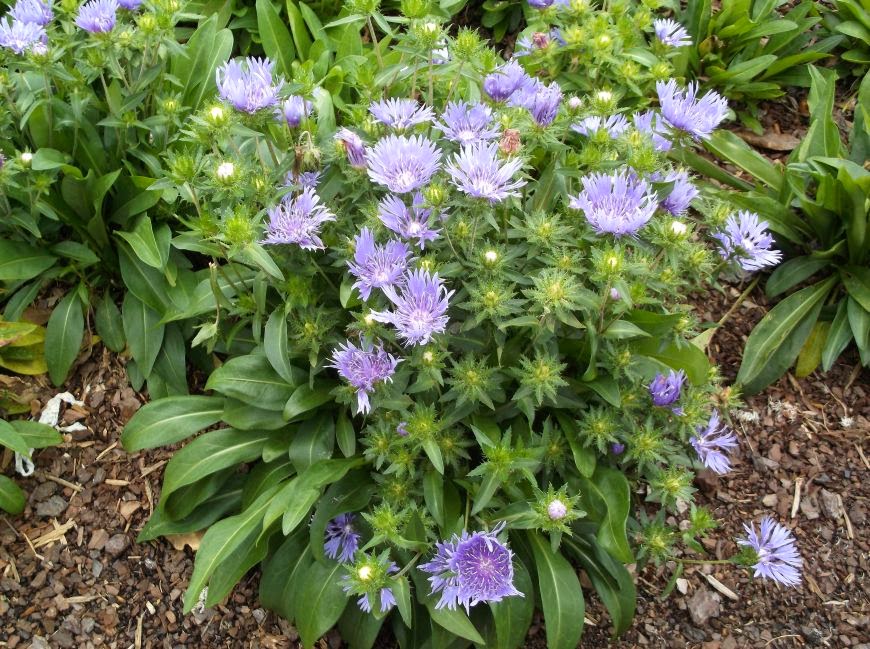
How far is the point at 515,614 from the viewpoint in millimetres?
2988

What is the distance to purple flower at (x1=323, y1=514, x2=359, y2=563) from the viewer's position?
10.1 feet

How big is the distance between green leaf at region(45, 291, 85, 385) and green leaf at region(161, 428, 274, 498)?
868 millimetres

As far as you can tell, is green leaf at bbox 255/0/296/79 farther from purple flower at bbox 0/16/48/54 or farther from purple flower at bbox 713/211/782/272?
purple flower at bbox 713/211/782/272

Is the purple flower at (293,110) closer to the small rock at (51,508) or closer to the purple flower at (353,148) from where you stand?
the purple flower at (353,148)

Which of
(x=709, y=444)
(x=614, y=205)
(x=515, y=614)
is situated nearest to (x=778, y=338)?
(x=709, y=444)

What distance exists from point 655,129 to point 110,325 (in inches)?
102

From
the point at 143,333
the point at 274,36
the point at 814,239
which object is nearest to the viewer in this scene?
the point at 143,333

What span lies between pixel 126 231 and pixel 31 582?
1592 mm

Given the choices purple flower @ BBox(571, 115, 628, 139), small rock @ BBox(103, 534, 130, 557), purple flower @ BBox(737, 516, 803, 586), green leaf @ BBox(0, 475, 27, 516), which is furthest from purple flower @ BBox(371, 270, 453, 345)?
green leaf @ BBox(0, 475, 27, 516)

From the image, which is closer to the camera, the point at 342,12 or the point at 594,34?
Answer: the point at 594,34

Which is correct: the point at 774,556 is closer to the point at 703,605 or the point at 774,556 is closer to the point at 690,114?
the point at 703,605

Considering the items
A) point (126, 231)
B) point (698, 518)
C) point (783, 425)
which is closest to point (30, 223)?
point (126, 231)

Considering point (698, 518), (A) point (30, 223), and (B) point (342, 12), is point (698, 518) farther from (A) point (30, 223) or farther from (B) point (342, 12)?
(B) point (342, 12)

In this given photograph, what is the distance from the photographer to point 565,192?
3.01m
